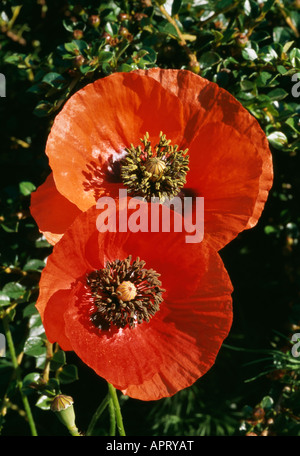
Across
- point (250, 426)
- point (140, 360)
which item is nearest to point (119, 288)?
point (140, 360)

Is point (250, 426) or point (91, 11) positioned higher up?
point (91, 11)

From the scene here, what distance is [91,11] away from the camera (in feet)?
3.98

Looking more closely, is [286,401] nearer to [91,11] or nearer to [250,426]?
[250,426]

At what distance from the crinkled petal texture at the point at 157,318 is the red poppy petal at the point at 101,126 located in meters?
0.12

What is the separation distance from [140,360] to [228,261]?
1.90ft

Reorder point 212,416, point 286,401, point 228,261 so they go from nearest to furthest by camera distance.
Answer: point 286,401 → point 228,261 → point 212,416

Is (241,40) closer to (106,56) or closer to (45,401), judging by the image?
(106,56)

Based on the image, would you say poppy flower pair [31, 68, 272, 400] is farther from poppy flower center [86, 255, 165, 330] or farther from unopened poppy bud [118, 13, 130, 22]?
unopened poppy bud [118, 13, 130, 22]

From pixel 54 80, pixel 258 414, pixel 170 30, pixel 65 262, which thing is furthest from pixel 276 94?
pixel 258 414

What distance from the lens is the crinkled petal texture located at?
921mm

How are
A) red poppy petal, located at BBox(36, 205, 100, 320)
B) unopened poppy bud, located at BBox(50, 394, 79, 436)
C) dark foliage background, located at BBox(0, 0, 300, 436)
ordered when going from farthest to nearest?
dark foliage background, located at BBox(0, 0, 300, 436) < unopened poppy bud, located at BBox(50, 394, 79, 436) < red poppy petal, located at BBox(36, 205, 100, 320)

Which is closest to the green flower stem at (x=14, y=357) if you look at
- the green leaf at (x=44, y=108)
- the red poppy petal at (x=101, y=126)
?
the red poppy petal at (x=101, y=126)

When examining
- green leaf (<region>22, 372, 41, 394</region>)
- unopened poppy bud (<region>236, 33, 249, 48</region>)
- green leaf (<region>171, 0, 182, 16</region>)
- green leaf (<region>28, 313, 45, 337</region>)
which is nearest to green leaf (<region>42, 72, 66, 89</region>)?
green leaf (<region>171, 0, 182, 16</region>)

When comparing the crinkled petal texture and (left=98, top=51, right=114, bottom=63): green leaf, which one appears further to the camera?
(left=98, top=51, right=114, bottom=63): green leaf
